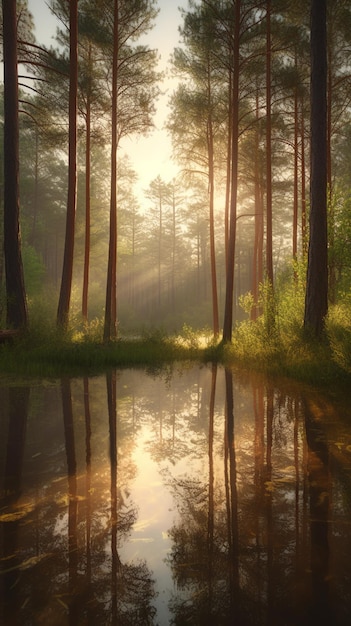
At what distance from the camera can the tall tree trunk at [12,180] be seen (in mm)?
11258

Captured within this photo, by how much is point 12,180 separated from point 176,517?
1144cm

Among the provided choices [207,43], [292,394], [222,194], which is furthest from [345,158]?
[292,394]

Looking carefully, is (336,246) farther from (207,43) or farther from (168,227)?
(168,227)

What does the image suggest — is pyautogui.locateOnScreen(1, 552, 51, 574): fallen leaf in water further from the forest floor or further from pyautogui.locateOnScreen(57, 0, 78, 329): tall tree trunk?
pyautogui.locateOnScreen(57, 0, 78, 329): tall tree trunk

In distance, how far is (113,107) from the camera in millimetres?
14266

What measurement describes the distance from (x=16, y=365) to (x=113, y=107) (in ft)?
34.3

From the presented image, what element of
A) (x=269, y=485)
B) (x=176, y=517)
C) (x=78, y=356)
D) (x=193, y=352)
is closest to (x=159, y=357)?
(x=193, y=352)

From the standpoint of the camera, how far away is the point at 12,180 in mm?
11539

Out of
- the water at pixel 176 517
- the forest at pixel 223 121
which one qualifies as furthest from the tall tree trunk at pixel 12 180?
the water at pixel 176 517

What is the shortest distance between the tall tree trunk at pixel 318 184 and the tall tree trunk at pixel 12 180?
8.01 meters

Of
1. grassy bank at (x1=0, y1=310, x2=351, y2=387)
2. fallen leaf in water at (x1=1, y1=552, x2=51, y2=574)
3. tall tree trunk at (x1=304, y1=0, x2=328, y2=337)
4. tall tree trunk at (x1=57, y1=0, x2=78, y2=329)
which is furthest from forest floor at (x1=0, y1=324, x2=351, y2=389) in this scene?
fallen leaf in water at (x1=1, y1=552, x2=51, y2=574)

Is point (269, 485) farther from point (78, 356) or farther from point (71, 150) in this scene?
point (71, 150)

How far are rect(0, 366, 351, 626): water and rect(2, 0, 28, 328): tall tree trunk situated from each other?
6.38m

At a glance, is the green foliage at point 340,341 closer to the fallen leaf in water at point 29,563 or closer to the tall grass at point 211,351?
the tall grass at point 211,351
